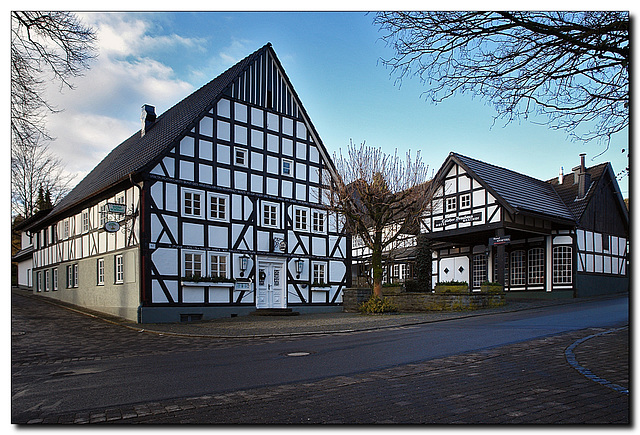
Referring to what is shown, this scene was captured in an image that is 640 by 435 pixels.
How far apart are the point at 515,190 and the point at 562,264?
15.1ft

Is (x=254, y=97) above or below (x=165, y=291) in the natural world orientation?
above

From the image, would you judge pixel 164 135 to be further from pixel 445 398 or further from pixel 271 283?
pixel 445 398

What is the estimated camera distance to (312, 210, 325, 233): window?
25.8 metres

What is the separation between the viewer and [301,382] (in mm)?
7695

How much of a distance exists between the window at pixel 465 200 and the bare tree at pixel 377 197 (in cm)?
808

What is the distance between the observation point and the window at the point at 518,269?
101 feet

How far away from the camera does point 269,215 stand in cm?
2392

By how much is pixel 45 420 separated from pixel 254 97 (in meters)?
19.2

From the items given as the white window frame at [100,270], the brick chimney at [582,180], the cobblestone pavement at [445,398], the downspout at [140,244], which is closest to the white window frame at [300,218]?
the downspout at [140,244]

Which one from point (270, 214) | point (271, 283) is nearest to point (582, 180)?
point (270, 214)

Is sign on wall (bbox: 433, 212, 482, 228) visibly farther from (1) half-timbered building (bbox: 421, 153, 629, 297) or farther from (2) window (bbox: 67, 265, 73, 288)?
(2) window (bbox: 67, 265, 73, 288)

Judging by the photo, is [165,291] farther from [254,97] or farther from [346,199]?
[254,97]

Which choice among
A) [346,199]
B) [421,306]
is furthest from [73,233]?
[421,306]

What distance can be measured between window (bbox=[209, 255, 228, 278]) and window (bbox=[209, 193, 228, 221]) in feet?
5.17
